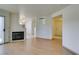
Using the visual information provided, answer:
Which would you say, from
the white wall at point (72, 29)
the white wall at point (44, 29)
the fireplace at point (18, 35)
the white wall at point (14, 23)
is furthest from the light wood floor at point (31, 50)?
the white wall at point (44, 29)

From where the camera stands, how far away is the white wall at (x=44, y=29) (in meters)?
11.8

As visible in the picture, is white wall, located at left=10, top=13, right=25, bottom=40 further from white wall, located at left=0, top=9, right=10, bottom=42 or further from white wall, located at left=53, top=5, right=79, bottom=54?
white wall, located at left=53, top=5, right=79, bottom=54

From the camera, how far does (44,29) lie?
12367 mm

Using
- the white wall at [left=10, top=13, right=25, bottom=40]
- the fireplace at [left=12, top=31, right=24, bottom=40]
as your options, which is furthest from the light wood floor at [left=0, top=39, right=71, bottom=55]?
the white wall at [left=10, top=13, right=25, bottom=40]

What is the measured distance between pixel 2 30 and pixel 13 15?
162 cm

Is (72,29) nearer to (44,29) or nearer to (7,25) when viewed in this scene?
(7,25)

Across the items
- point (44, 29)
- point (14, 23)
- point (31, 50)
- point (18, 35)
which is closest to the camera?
point (31, 50)

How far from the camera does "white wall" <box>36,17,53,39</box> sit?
1184 centimetres

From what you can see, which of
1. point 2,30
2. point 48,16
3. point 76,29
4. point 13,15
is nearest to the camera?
point 76,29

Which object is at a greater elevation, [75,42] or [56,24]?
[56,24]

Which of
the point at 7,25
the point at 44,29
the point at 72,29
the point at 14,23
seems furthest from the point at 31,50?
the point at 44,29

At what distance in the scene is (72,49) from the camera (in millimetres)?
6297
